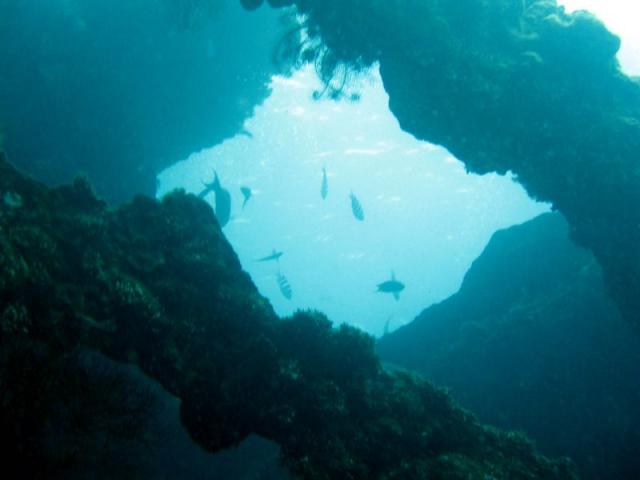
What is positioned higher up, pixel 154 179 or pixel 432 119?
pixel 154 179

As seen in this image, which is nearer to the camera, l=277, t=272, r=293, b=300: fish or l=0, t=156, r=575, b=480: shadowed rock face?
l=0, t=156, r=575, b=480: shadowed rock face

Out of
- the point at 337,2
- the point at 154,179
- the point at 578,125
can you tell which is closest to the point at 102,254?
the point at 337,2

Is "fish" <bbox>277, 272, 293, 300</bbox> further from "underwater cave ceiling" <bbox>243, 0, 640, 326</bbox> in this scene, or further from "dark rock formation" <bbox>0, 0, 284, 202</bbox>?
"dark rock formation" <bbox>0, 0, 284, 202</bbox>

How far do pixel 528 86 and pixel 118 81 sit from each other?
50.0 feet

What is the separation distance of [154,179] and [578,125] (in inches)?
665

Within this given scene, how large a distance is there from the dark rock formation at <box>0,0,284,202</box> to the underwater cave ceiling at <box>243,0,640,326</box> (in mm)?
4846

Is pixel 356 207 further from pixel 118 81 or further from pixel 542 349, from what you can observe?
pixel 118 81

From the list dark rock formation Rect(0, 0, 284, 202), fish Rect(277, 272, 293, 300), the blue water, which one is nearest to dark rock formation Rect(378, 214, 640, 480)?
the blue water

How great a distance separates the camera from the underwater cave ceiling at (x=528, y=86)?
1012 cm

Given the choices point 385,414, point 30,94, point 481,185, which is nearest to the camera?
point 385,414

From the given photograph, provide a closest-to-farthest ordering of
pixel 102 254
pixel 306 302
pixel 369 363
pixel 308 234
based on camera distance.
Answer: pixel 102 254
pixel 369 363
pixel 308 234
pixel 306 302

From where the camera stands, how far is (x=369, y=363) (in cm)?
877

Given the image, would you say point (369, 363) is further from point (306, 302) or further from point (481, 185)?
point (306, 302)

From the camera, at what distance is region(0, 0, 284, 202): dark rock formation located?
15578 millimetres
